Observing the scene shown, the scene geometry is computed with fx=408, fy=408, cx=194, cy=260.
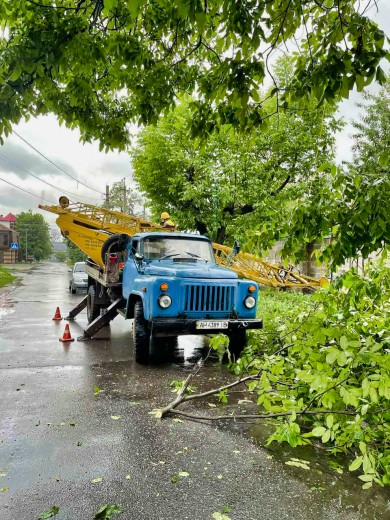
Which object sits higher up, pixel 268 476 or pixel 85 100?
pixel 85 100

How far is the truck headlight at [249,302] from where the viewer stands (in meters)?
7.21

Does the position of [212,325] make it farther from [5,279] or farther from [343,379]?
[5,279]

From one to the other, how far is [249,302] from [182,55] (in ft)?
13.7

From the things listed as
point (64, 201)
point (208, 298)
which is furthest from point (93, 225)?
point (208, 298)

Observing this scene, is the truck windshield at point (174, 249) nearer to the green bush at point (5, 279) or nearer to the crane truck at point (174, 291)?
the crane truck at point (174, 291)

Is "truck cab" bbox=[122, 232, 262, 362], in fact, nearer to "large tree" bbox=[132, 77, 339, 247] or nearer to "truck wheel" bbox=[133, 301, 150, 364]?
"truck wheel" bbox=[133, 301, 150, 364]

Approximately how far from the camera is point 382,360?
3.08 meters

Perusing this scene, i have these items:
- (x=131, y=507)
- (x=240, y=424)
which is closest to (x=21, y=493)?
(x=131, y=507)

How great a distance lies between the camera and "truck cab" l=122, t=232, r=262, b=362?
658 centimetres

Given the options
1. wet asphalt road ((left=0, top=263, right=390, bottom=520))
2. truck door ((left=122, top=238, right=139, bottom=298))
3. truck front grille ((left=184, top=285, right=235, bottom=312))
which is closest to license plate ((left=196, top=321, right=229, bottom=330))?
truck front grille ((left=184, top=285, right=235, bottom=312))

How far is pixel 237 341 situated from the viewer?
287 inches

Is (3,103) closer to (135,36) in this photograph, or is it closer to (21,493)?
(135,36)

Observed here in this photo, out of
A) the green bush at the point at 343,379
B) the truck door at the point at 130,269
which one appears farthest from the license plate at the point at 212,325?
the truck door at the point at 130,269

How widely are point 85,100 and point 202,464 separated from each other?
3.84 metres
